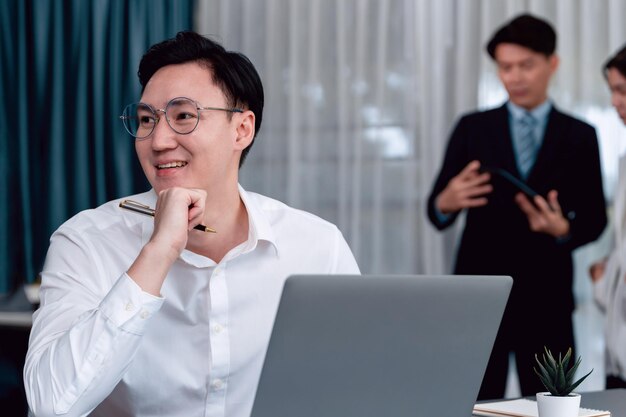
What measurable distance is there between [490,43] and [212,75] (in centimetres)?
164

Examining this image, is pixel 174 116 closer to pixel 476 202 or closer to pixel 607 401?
pixel 607 401

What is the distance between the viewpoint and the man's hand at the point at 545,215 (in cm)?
293

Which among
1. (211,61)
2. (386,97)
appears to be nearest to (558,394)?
(211,61)

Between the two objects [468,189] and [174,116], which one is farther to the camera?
[468,189]

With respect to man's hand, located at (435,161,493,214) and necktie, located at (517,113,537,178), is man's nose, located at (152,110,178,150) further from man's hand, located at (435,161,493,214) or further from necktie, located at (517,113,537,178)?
necktie, located at (517,113,537,178)

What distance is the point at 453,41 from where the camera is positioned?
3676 millimetres

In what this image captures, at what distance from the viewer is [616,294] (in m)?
2.78

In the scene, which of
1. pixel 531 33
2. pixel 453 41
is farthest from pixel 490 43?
pixel 453 41

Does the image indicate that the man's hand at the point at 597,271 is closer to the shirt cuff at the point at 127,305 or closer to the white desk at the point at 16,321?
the white desk at the point at 16,321

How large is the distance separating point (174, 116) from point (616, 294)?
1.62 metres

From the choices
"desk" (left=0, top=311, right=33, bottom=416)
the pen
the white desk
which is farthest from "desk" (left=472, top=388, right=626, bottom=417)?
"desk" (left=0, top=311, right=33, bottom=416)

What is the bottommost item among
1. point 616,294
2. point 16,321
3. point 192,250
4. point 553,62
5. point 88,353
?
point 16,321

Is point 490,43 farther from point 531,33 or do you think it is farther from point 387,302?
point 387,302

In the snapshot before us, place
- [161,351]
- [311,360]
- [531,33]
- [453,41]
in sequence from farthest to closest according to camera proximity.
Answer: [453,41]
[531,33]
[161,351]
[311,360]
